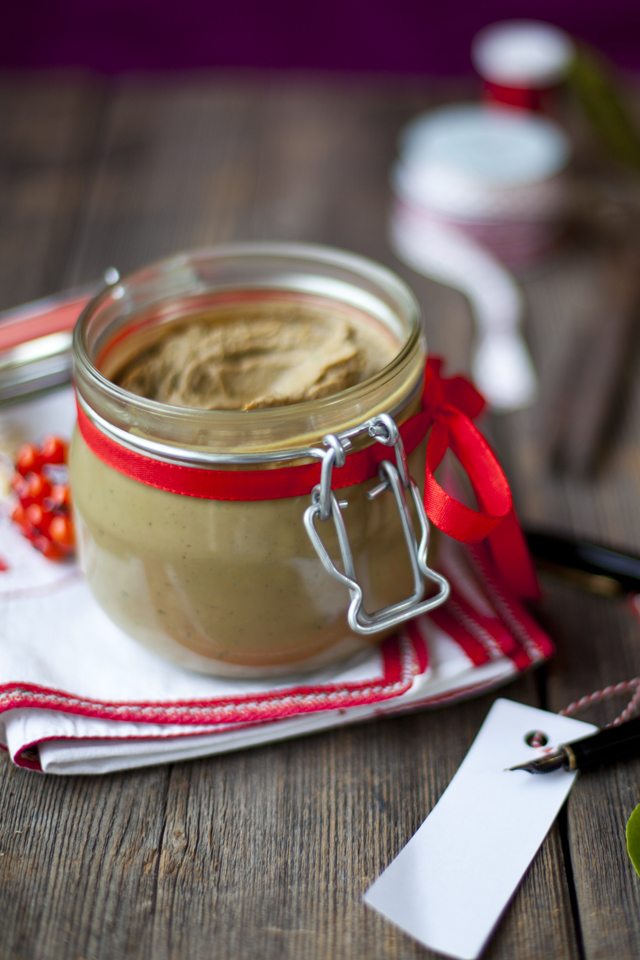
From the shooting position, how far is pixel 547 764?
0.55 meters

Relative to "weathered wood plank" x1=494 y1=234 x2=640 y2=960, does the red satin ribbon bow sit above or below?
above

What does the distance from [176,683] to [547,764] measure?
24 centimetres

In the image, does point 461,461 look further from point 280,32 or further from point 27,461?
point 280,32

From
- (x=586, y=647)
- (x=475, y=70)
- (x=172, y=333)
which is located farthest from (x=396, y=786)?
(x=475, y=70)

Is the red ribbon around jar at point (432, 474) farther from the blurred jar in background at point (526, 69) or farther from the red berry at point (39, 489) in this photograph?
the blurred jar in background at point (526, 69)

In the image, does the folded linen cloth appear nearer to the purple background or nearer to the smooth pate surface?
the smooth pate surface

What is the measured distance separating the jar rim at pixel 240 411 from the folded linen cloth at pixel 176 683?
18 centimetres

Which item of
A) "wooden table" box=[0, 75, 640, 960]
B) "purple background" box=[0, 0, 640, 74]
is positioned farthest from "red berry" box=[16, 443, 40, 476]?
"purple background" box=[0, 0, 640, 74]

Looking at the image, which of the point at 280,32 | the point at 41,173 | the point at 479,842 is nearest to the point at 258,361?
the point at 479,842

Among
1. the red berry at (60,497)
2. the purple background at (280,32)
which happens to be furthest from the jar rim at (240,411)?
the purple background at (280,32)

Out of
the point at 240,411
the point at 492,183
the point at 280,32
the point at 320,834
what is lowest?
the point at 280,32

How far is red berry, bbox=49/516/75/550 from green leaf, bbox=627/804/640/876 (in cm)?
44

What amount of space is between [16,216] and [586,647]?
0.92m

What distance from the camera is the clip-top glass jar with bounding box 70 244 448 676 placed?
0.50 meters
